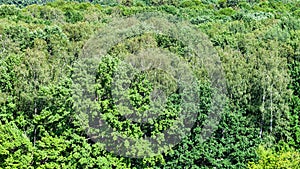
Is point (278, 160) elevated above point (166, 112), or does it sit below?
below

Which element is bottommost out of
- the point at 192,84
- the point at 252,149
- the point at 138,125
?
the point at 252,149

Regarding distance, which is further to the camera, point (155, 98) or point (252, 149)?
point (252, 149)

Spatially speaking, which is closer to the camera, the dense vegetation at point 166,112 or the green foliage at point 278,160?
the green foliage at point 278,160

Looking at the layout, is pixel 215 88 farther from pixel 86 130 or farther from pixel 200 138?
pixel 86 130

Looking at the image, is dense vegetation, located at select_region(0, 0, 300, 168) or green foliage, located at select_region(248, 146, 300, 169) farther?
dense vegetation, located at select_region(0, 0, 300, 168)

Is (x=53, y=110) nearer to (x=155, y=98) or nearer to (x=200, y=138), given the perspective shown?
(x=155, y=98)

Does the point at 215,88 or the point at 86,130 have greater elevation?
the point at 215,88

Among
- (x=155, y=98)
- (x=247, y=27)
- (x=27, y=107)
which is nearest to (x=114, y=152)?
(x=155, y=98)

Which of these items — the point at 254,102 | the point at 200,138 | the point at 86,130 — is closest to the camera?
the point at 86,130

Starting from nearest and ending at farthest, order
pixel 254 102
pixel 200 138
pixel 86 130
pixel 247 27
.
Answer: pixel 86 130 → pixel 200 138 → pixel 254 102 → pixel 247 27

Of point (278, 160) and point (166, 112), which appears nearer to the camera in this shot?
point (278, 160)
